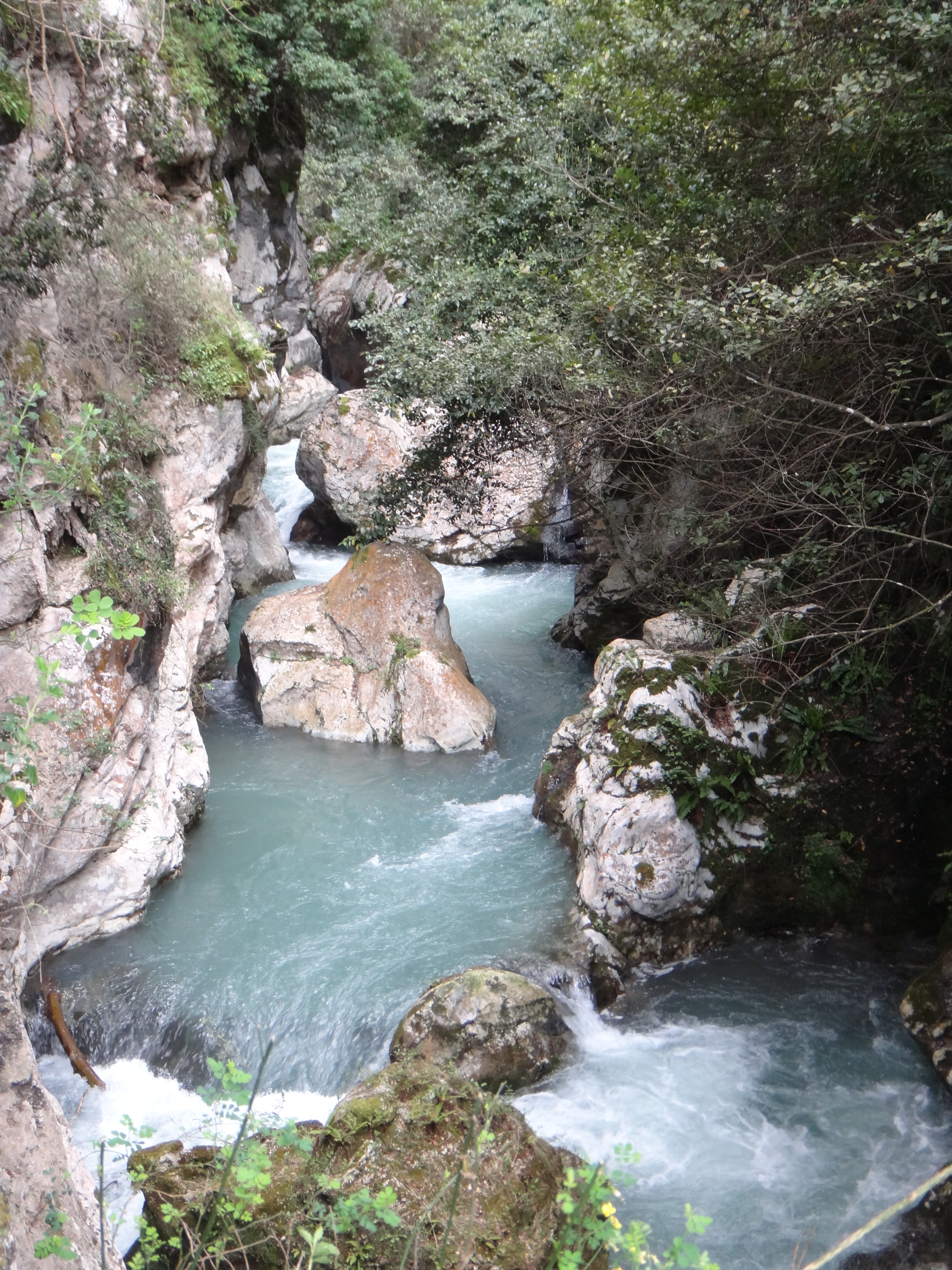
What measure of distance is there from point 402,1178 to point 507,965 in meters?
2.17

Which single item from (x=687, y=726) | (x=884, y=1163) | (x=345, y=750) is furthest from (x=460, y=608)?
(x=884, y=1163)

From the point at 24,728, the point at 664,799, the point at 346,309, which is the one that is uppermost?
the point at 346,309

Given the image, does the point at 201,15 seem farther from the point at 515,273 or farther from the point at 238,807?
the point at 238,807

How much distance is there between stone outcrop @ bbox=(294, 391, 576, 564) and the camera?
15.1 meters

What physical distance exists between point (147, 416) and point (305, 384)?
10.9 m

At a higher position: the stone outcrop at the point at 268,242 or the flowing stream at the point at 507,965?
the stone outcrop at the point at 268,242

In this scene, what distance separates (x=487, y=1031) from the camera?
5918 millimetres

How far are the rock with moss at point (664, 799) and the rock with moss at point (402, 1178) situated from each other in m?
2.24

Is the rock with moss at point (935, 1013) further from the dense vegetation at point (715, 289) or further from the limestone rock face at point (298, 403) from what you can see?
the limestone rock face at point (298, 403)

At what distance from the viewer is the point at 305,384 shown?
64.0ft

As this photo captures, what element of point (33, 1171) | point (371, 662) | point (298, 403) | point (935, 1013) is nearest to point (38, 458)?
point (371, 662)

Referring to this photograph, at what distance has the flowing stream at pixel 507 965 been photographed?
5324 mm

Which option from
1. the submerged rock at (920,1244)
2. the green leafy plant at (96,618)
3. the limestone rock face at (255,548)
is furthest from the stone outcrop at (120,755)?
the submerged rock at (920,1244)

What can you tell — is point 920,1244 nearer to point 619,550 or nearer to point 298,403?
point 619,550
